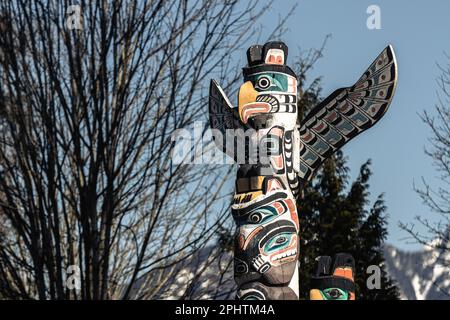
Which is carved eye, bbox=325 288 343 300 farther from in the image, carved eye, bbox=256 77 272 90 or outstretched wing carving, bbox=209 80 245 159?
carved eye, bbox=256 77 272 90

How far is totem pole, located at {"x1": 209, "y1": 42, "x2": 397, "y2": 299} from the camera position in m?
8.02

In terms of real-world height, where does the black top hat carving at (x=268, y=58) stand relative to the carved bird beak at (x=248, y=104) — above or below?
above

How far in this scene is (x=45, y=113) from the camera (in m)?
7.96

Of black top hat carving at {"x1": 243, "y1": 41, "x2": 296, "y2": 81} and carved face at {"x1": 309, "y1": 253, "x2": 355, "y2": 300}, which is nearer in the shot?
black top hat carving at {"x1": 243, "y1": 41, "x2": 296, "y2": 81}

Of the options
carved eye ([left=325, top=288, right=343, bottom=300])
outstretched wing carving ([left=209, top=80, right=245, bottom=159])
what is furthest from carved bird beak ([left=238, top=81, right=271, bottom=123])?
carved eye ([left=325, top=288, right=343, bottom=300])

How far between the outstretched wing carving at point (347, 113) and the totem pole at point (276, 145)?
0.01 meters

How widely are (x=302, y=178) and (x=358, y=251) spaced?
922cm

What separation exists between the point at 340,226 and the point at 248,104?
10031 millimetres

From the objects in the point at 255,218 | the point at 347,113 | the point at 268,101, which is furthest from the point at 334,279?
the point at 268,101

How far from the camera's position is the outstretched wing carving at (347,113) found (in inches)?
341

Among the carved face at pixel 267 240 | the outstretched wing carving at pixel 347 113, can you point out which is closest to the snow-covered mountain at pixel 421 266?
the outstretched wing carving at pixel 347 113

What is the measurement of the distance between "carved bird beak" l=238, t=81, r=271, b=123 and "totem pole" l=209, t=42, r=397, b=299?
0.01 m

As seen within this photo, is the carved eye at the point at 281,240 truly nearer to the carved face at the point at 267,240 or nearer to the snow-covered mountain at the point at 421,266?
the carved face at the point at 267,240
